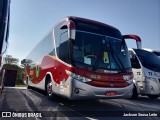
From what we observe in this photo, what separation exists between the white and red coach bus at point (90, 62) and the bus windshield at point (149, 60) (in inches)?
108

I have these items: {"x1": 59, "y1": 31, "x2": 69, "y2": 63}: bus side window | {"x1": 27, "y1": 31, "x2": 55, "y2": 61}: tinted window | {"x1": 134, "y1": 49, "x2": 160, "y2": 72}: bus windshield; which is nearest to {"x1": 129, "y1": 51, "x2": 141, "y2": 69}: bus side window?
{"x1": 134, "y1": 49, "x2": 160, "y2": 72}: bus windshield

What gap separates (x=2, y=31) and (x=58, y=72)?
2682 mm

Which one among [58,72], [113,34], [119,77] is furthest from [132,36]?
[58,72]

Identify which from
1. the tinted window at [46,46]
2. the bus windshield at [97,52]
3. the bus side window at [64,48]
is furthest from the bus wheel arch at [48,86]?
the bus windshield at [97,52]

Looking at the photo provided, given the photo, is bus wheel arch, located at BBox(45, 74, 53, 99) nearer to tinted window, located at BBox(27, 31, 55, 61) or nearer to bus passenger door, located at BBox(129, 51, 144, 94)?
tinted window, located at BBox(27, 31, 55, 61)

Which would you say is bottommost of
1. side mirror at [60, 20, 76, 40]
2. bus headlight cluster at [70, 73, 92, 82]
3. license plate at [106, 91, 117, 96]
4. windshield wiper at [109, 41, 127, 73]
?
license plate at [106, 91, 117, 96]

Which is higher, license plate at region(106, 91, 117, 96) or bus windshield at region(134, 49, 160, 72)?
bus windshield at region(134, 49, 160, 72)

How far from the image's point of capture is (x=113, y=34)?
7.33 meters

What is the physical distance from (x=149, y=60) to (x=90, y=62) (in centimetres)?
472

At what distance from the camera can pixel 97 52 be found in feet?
21.6

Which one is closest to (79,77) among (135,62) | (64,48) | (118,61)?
(64,48)

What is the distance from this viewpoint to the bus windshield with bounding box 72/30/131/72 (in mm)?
6270

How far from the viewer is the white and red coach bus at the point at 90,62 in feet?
19.6

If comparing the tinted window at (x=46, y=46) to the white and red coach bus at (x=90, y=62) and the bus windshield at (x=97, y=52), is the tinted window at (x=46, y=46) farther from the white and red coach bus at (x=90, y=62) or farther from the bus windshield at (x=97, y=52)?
the bus windshield at (x=97, y=52)
